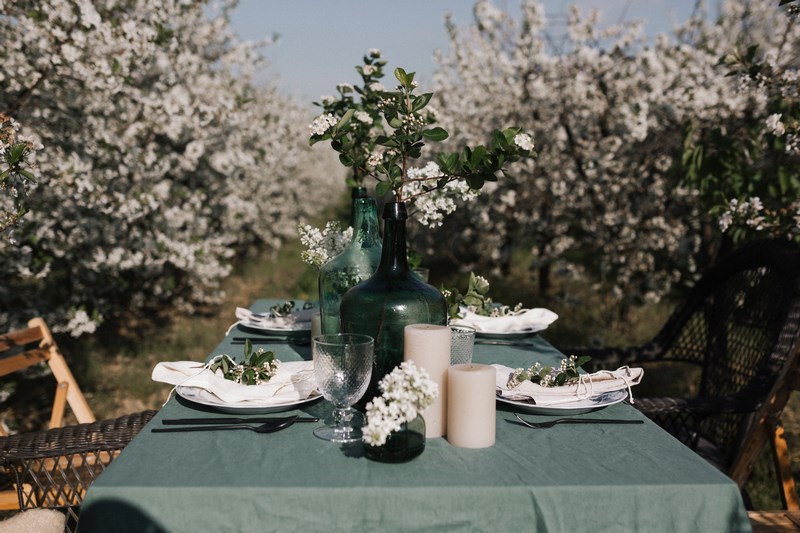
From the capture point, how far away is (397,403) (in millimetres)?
1186

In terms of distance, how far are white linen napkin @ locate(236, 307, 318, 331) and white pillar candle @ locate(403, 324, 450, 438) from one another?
3.70ft

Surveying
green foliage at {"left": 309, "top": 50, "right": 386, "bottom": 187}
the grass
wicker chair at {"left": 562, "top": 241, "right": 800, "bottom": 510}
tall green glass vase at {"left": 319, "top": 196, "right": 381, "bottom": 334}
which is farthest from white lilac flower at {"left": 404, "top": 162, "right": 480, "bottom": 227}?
the grass

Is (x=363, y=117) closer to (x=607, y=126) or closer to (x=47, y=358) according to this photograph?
(x=47, y=358)

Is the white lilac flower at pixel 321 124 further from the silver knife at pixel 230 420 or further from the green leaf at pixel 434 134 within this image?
the silver knife at pixel 230 420

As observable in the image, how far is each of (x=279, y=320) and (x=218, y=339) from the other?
13.9 feet

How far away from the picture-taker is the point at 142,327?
22.2 feet

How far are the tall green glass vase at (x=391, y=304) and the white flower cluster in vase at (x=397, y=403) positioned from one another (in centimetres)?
32

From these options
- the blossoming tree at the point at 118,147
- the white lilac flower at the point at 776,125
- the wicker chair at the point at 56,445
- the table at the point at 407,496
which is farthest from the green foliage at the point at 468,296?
the blossoming tree at the point at 118,147

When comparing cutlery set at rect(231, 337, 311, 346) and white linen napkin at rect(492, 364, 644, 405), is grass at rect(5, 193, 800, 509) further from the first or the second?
cutlery set at rect(231, 337, 311, 346)

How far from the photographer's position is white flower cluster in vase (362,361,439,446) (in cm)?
117

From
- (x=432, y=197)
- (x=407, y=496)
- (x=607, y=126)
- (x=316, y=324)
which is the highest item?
(x=607, y=126)

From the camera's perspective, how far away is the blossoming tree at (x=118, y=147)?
3.81 meters

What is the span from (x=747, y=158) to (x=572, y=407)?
314 cm

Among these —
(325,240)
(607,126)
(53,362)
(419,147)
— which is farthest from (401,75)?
(607,126)
